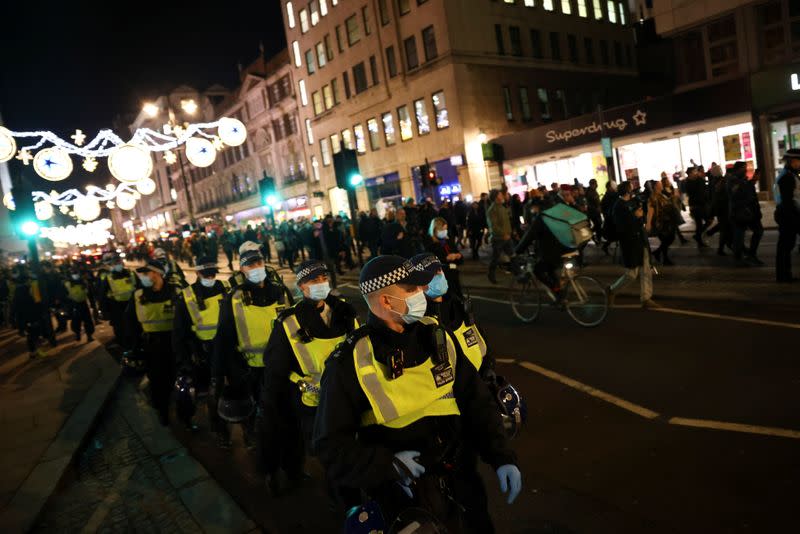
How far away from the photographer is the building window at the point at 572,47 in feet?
118

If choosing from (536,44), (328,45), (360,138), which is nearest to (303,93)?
(328,45)

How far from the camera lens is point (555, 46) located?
35000mm

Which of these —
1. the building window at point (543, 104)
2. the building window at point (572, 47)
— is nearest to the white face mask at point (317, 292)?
the building window at point (543, 104)

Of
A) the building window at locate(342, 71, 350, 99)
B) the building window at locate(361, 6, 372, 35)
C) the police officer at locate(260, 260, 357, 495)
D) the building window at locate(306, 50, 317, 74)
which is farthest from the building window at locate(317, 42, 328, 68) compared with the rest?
the police officer at locate(260, 260, 357, 495)

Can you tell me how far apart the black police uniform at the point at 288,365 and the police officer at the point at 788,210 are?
8013mm

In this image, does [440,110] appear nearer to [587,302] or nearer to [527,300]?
[527,300]

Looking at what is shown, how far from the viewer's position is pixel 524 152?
28.4m

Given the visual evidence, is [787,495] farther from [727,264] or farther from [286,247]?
[286,247]

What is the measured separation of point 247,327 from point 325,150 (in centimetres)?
3900

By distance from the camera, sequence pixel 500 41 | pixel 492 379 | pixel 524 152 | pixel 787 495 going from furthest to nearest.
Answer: pixel 500 41, pixel 524 152, pixel 492 379, pixel 787 495

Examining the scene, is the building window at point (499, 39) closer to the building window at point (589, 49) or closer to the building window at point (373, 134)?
the building window at point (589, 49)

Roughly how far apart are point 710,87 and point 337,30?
998 inches

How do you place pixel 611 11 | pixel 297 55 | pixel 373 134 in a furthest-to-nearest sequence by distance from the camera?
pixel 297 55 → pixel 611 11 → pixel 373 134

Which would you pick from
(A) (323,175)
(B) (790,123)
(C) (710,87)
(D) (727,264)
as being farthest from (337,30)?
(D) (727,264)
